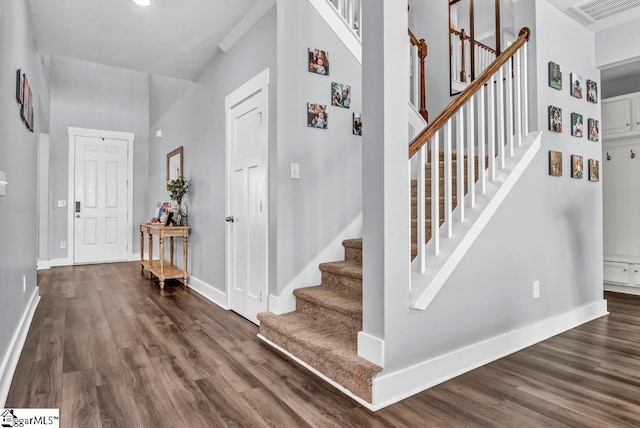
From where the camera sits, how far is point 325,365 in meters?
2.26

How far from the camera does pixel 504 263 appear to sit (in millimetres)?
2670

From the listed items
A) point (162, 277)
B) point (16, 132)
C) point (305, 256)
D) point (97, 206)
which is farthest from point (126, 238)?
point (305, 256)

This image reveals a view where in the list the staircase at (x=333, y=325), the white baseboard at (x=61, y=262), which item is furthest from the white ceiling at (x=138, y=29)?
the white baseboard at (x=61, y=262)

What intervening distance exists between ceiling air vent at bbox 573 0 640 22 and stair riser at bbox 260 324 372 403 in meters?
3.50

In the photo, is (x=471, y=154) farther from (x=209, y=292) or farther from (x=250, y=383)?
(x=209, y=292)

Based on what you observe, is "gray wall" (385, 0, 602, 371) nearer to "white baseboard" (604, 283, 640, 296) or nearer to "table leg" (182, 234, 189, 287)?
"white baseboard" (604, 283, 640, 296)

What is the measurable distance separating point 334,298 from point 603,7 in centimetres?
337

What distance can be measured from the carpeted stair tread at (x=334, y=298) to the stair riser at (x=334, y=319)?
0.03 metres

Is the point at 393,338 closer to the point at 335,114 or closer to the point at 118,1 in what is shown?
the point at 335,114

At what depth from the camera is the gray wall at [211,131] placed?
3.30 metres

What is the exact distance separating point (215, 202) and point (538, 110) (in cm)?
322

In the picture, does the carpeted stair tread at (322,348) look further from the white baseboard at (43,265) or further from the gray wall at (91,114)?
the gray wall at (91,114)

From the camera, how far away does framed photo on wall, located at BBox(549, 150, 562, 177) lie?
3074 mm

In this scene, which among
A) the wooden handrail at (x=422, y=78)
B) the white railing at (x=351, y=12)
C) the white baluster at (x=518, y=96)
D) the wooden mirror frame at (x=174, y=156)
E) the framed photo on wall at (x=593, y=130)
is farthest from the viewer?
the wooden mirror frame at (x=174, y=156)
